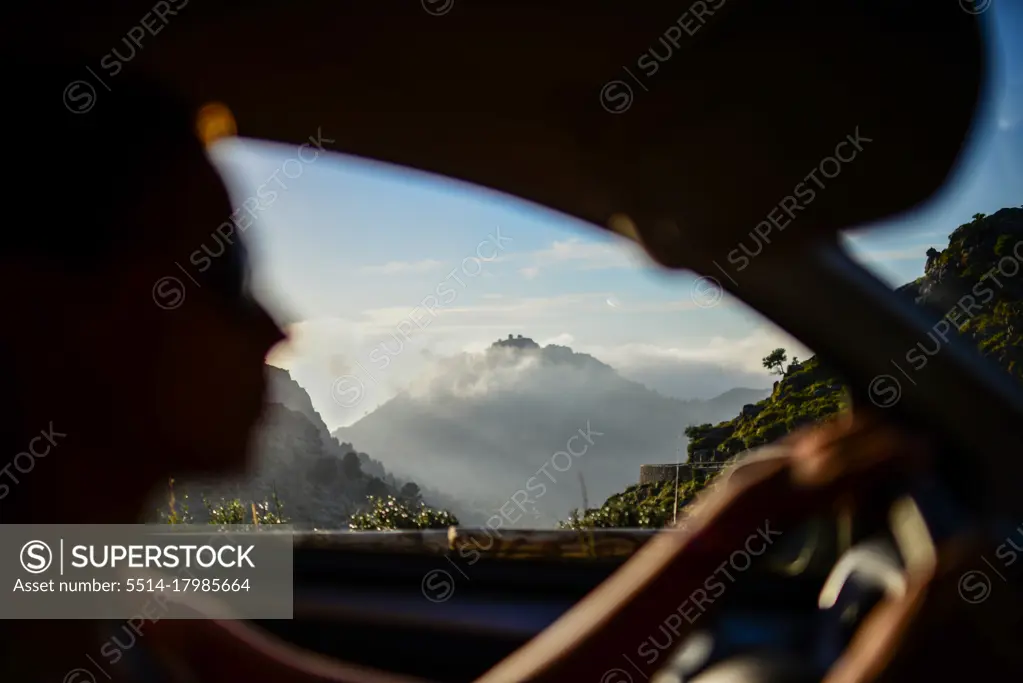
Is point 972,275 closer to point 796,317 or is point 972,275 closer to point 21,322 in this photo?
point 796,317

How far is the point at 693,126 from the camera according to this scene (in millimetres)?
631

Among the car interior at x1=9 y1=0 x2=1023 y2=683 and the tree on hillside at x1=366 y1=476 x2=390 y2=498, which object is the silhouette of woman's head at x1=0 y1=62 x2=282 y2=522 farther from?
the tree on hillside at x1=366 y1=476 x2=390 y2=498

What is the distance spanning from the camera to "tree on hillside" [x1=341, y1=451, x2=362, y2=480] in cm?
255

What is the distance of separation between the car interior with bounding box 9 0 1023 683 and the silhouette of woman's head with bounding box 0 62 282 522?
5 cm

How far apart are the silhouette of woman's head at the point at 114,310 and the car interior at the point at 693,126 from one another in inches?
2.0

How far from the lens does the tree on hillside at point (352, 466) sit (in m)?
2.55

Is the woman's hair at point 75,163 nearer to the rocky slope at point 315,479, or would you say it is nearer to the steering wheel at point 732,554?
the steering wheel at point 732,554

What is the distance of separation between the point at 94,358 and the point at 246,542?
112 cm

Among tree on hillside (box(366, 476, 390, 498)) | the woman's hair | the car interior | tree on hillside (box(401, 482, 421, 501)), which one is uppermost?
tree on hillside (box(366, 476, 390, 498))

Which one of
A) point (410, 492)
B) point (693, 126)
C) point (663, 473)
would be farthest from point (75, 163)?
point (410, 492)

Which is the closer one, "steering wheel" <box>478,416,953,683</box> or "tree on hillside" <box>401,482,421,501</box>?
"steering wheel" <box>478,416,953,683</box>

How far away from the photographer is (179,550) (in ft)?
4.83

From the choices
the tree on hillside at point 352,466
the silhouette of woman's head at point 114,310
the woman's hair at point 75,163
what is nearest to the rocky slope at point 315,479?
the tree on hillside at point 352,466

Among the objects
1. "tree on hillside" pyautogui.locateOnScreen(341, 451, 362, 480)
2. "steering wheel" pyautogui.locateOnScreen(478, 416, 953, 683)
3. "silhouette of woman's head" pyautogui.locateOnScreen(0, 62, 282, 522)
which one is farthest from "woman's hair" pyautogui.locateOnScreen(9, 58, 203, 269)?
"tree on hillside" pyautogui.locateOnScreen(341, 451, 362, 480)
